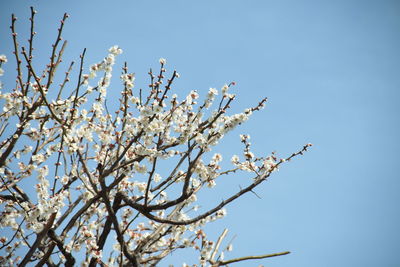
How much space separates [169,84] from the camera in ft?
13.5

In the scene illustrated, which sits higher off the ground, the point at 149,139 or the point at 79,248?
the point at 149,139

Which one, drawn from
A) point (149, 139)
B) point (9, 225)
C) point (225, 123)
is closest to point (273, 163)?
point (225, 123)

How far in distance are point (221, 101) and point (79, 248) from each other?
139 inches

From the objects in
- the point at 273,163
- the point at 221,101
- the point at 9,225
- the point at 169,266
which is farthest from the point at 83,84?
the point at 169,266

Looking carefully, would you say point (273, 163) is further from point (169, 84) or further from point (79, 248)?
point (79, 248)

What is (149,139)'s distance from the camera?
174 inches

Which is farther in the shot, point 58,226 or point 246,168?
point 246,168

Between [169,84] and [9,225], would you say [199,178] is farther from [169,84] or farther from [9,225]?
[9,225]

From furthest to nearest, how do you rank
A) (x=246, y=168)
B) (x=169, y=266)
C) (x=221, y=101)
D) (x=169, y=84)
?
(x=169, y=266), (x=246, y=168), (x=221, y=101), (x=169, y=84)

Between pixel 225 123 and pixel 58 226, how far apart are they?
299 cm

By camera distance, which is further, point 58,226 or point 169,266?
point 169,266

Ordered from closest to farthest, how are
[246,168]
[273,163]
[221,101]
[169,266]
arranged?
[221,101], [273,163], [246,168], [169,266]

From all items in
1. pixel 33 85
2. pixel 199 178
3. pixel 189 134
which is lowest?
pixel 199 178

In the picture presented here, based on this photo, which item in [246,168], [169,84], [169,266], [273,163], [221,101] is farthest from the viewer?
[169,266]
